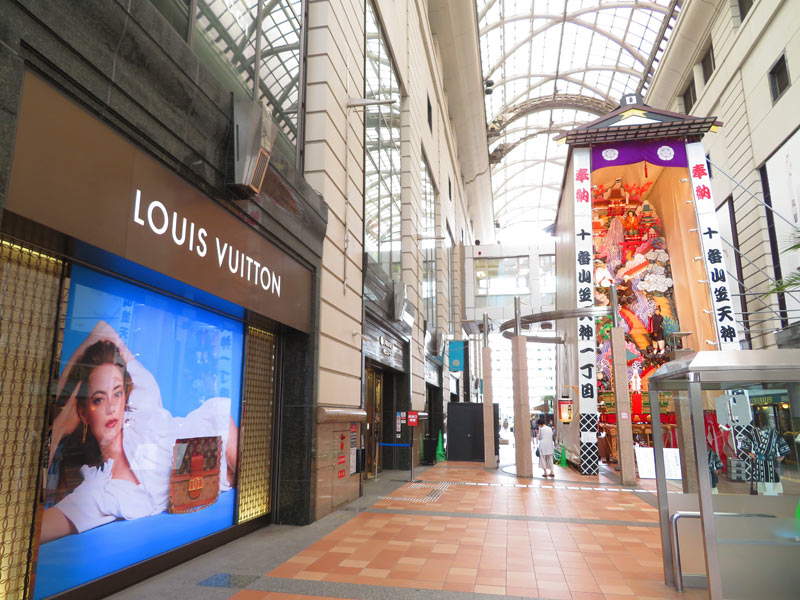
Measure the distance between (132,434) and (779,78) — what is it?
17341 millimetres

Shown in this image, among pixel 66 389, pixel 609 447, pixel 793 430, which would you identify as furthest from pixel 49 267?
pixel 609 447

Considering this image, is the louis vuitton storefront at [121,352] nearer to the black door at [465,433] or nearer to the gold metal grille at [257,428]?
the gold metal grille at [257,428]

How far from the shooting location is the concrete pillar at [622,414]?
11.4 m

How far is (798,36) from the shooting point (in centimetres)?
1301

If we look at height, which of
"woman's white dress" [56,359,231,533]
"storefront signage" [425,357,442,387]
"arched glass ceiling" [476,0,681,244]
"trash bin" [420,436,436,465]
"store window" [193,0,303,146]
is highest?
"arched glass ceiling" [476,0,681,244]

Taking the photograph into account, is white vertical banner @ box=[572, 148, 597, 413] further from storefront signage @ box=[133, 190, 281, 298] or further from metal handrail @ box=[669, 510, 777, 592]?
storefront signage @ box=[133, 190, 281, 298]

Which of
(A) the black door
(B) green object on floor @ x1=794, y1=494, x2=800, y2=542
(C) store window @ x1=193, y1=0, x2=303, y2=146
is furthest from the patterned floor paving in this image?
(A) the black door

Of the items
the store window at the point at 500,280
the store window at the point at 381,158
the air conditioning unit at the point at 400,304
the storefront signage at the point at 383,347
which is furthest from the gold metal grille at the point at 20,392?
the store window at the point at 500,280

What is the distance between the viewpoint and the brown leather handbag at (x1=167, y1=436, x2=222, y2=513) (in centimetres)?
504

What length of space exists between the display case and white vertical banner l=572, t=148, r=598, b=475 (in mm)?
9225

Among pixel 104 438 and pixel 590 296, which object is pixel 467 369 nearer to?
pixel 590 296

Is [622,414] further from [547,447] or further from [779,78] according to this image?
[779,78]

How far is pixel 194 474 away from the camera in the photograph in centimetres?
531

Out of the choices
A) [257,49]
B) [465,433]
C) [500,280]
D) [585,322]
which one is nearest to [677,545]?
[257,49]
